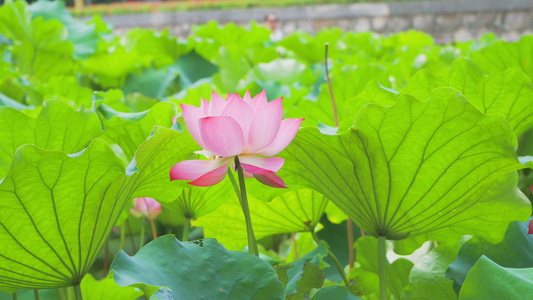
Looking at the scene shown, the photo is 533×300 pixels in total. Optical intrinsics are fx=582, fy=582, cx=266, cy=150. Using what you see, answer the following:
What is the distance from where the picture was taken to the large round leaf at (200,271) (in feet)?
1.51

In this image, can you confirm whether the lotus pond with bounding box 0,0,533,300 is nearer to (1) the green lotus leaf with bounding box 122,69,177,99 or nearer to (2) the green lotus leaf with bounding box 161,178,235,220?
(2) the green lotus leaf with bounding box 161,178,235,220

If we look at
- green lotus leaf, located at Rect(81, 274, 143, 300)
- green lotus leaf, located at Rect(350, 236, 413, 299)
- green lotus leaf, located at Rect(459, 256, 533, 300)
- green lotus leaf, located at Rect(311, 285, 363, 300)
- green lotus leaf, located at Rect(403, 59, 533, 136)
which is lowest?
green lotus leaf, located at Rect(81, 274, 143, 300)

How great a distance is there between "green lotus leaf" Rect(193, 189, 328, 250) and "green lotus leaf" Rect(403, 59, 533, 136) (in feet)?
0.59

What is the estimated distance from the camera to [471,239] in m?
0.59

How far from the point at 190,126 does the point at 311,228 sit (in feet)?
1.10

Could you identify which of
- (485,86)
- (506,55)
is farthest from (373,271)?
(506,55)

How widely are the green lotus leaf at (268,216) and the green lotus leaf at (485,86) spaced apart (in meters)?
0.18

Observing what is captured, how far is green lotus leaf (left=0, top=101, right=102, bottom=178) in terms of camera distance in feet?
1.98

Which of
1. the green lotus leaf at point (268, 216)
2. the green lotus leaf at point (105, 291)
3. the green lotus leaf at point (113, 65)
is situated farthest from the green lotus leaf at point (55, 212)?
the green lotus leaf at point (113, 65)

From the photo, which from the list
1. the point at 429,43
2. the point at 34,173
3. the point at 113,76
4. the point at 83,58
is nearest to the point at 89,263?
Result: the point at 34,173

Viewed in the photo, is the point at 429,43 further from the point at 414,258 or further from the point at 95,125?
the point at 95,125

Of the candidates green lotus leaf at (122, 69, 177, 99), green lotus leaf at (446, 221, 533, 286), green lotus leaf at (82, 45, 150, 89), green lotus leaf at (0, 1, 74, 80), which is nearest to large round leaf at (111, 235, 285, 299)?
green lotus leaf at (446, 221, 533, 286)

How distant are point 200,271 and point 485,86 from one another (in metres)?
0.42

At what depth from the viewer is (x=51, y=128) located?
2.02ft
